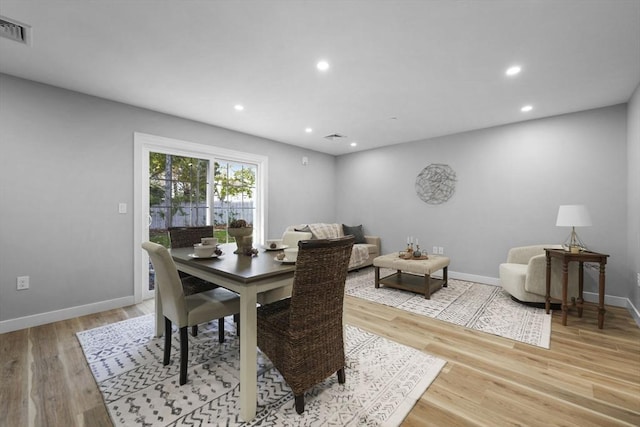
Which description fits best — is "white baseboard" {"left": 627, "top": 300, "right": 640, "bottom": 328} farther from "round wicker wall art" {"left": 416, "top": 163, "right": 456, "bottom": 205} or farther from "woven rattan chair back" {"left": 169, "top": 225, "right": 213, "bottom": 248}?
"woven rattan chair back" {"left": 169, "top": 225, "right": 213, "bottom": 248}

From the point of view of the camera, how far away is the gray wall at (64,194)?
266cm

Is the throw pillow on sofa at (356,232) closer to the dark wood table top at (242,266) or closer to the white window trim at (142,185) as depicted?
the white window trim at (142,185)

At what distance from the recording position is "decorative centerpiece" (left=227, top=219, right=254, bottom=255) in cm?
218

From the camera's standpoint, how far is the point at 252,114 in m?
3.70

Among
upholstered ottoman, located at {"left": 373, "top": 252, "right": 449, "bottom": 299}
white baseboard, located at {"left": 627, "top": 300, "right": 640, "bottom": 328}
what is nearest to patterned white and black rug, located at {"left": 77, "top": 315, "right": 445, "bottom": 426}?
upholstered ottoman, located at {"left": 373, "top": 252, "right": 449, "bottom": 299}

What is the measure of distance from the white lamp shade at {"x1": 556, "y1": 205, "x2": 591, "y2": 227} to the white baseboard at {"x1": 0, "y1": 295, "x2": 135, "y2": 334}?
17.0ft

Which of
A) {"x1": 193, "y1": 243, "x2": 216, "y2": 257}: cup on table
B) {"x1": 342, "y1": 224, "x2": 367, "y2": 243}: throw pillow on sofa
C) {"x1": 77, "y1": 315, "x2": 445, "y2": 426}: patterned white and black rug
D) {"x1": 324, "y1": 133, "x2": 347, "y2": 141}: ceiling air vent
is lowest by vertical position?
{"x1": 77, "y1": 315, "x2": 445, "y2": 426}: patterned white and black rug

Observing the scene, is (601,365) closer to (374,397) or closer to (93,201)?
(374,397)

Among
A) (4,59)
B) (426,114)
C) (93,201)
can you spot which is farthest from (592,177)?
(4,59)

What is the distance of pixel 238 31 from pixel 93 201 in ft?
8.44

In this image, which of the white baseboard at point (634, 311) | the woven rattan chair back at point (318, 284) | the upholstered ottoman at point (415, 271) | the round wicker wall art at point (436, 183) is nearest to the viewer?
the woven rattan chair back at point (318, 284)

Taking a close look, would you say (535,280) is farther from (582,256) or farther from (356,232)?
(356,232)

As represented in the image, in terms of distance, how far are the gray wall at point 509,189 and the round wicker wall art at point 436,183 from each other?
92 millimetres

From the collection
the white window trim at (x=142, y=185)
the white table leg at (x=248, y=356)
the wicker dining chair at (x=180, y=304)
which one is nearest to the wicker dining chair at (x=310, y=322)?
the white table leg at (x=248, y=356)
